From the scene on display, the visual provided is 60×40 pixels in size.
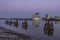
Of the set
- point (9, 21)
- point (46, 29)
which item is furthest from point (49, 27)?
point (9, 21)

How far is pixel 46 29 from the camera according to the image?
1497 inches

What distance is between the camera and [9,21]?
95.9 meters

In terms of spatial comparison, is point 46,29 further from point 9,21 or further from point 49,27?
point 9,21

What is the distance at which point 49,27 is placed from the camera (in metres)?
38.4

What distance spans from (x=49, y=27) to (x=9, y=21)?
59136 millimetres

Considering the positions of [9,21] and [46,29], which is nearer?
[46,29]

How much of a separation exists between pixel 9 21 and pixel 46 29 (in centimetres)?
5934

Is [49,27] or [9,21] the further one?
[9,21]

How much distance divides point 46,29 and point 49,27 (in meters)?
0.80
